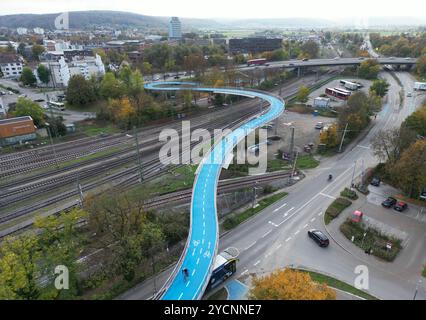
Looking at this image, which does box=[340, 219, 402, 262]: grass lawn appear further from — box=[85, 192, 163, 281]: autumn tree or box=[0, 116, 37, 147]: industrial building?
box=[0, 116, 37, 147]: industrial building

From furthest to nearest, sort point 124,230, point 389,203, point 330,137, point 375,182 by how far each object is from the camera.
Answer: point 330,137, point 375,182, point 389,203, point 124,230

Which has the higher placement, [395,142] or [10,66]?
[10,66]

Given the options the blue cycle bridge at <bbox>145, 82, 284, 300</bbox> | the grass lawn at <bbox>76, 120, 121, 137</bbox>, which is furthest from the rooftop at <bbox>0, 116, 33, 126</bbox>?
the blue cycle bridge at <bbox>145, 82, 284, 300</bbox>

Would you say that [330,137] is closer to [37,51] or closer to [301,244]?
[301,244]

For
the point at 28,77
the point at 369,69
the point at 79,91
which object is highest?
the point at 369,69

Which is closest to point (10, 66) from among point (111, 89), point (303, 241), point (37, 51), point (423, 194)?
point (37, 51)

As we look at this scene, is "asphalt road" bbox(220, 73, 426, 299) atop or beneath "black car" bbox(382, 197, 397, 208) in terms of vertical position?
beneath

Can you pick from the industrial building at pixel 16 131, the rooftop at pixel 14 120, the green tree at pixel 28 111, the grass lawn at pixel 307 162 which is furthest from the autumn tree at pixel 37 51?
the grass lawn at pixel 307 162
